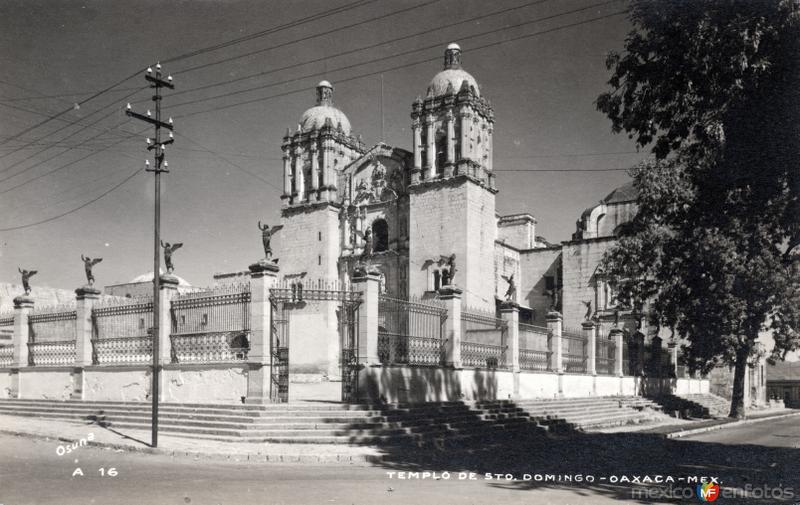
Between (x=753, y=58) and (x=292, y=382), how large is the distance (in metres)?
18.8

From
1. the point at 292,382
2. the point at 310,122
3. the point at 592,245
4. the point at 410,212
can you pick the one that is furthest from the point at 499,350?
the point at 310,122

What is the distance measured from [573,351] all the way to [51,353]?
18297 millimetres

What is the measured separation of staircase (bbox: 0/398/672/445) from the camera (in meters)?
13.2

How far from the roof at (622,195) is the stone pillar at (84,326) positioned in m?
34.7

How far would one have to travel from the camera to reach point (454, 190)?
122 ft

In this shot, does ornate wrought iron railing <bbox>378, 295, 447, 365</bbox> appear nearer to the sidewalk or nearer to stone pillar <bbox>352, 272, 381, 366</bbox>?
stone pillar <bbox>352, 272, 381, 366</bbox>

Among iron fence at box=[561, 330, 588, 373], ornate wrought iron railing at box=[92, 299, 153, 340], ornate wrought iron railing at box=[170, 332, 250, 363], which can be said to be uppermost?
Answer: ornate wrought iron railing at box=[92, 299, 153, 340]

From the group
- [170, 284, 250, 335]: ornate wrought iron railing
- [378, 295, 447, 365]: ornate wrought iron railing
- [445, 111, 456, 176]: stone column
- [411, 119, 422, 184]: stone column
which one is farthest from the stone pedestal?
[411, 119, 422, 184]: stone column

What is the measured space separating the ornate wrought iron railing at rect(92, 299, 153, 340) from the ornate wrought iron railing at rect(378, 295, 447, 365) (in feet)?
20.3

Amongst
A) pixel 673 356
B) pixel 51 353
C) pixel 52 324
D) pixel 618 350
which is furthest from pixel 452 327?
pixel 673 356

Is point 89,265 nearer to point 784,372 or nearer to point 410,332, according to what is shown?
point 410,332

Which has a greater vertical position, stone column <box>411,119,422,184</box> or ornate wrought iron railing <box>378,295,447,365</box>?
stone column <box>411,119,422,184</box>

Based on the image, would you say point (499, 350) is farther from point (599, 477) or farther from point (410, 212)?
point (410, 212)

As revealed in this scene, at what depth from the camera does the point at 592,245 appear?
41.8 m
